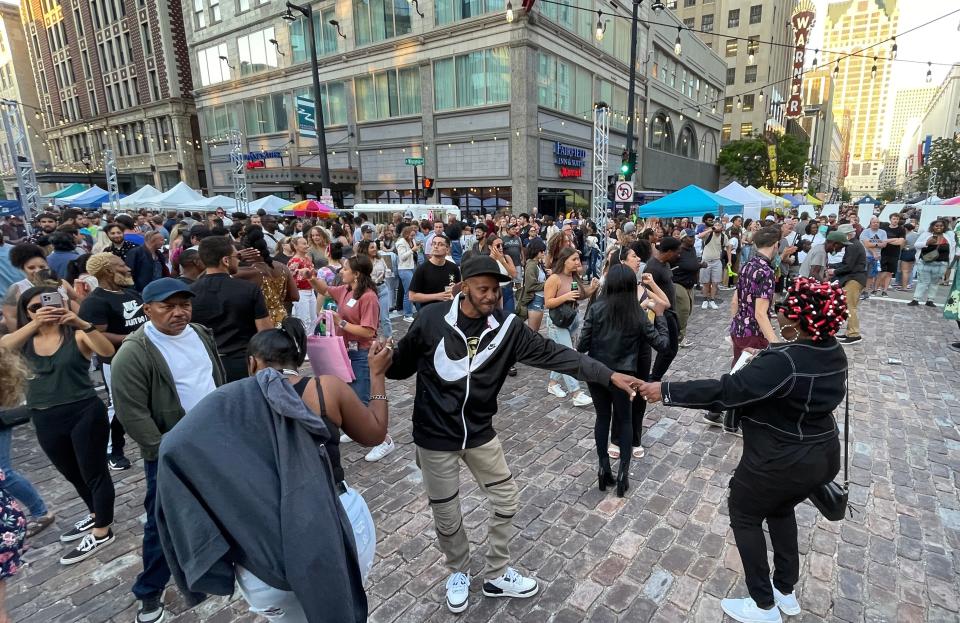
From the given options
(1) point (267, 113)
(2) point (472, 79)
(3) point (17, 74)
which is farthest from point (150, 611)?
(3) point (17, 74)

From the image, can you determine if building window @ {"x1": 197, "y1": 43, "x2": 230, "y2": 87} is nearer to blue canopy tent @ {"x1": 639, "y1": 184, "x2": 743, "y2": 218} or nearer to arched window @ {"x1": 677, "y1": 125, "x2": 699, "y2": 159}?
blue canopy tent @ {"x1": 639, "y1": 184, "x2": 743, "y2": 218}

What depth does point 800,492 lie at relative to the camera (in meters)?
2.57

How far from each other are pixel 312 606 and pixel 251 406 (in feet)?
2.41

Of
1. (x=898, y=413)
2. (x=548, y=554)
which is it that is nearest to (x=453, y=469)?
(x=548, y=554)

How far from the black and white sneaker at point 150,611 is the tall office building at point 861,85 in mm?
179269

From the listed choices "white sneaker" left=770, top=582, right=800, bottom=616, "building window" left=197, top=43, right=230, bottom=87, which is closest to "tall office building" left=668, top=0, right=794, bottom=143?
"building window" left=197, top=43, right=230, bottom=87

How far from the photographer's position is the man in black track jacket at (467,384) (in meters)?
2.68

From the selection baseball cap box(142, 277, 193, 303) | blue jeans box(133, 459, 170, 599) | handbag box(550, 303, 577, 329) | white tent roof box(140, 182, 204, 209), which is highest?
white tent roof box(140, 182, 204, 209)

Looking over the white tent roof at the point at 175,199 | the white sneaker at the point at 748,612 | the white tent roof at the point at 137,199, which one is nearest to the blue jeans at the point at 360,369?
the white sneaker at the point at 748,612

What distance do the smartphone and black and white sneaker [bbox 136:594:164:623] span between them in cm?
205

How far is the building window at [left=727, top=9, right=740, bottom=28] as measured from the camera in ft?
186

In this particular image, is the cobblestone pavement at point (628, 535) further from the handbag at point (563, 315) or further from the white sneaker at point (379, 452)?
the handbag at point (563, 315)

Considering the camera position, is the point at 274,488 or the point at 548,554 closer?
the point at 274,488

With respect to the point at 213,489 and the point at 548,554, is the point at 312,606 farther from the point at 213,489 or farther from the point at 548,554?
the point at 548,554
